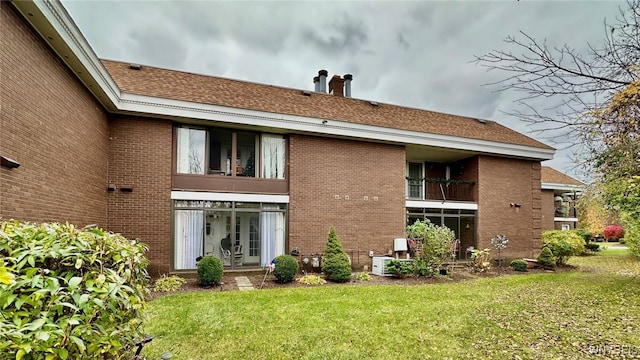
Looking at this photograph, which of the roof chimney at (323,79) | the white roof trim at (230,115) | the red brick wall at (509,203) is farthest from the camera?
the roof chimney at (323,79)

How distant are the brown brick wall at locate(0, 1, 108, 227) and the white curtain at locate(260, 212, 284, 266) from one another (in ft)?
16.4

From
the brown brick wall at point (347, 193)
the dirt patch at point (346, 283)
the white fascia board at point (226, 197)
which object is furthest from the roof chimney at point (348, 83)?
the dirt patch at point (346, 283)

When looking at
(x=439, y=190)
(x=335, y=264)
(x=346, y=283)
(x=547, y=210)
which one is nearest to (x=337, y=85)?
(x=439, y=190)

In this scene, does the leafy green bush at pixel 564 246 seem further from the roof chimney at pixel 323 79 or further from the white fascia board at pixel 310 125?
the roof chimney at pixel 323 79

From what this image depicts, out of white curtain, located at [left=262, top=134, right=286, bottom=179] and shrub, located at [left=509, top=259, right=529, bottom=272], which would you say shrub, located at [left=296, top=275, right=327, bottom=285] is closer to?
white curtain, located at [left=262, top=134, right=286, bottom=179]

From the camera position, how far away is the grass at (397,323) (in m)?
4.84

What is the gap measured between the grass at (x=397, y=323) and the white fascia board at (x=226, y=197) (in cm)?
351

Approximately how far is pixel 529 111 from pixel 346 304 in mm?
5352

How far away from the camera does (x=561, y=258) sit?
14.4m

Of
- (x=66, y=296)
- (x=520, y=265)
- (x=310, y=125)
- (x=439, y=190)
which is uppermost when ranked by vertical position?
(x=310, y=125)

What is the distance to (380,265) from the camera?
11711 millimetres

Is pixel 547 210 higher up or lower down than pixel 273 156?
lower down

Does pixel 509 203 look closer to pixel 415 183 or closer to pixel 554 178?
pixel 415 183

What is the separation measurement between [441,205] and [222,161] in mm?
9475
